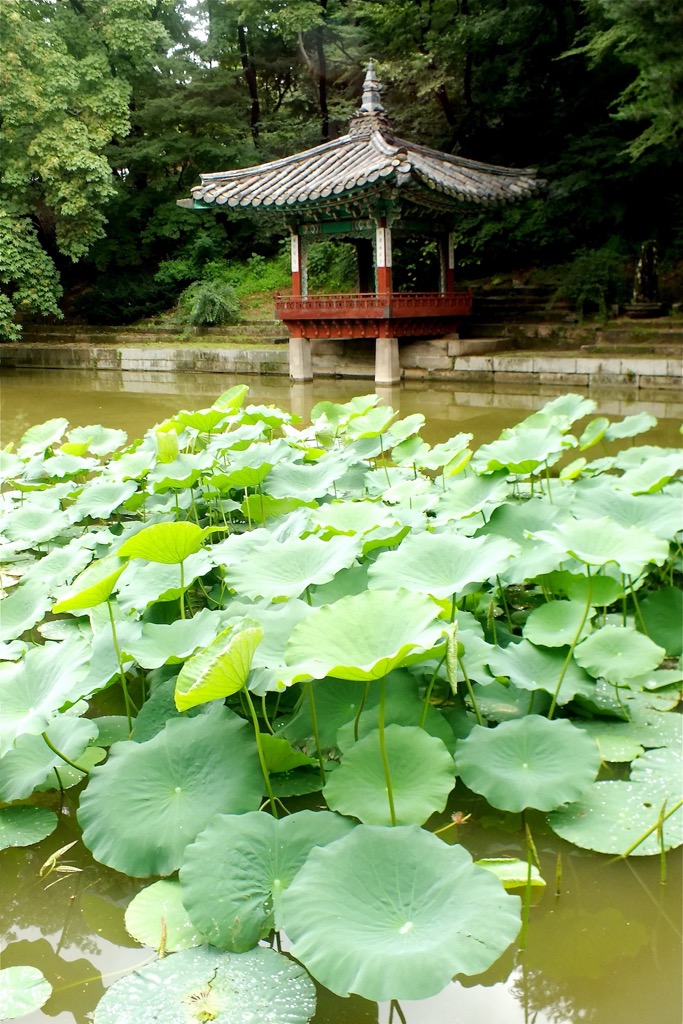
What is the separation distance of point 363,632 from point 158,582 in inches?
39.4

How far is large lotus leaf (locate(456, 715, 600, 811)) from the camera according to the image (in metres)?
1.67

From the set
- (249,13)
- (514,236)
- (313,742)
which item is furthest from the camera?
(249,13)

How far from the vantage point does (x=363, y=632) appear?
1.54 m

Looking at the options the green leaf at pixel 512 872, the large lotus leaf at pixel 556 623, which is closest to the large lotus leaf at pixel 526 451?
the large lotus leaf at pixel 556 623

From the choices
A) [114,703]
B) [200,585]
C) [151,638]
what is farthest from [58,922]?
[200,585]

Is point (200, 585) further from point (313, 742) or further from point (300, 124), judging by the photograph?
point (300, 124)

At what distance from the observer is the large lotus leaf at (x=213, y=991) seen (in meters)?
1.32

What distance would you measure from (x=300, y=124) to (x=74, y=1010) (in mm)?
19507

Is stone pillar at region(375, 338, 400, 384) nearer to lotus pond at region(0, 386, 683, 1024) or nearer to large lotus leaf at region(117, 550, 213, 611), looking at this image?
lotus pond at region(0, 386, 683, 1024)

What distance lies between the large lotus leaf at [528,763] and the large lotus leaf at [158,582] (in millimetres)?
900

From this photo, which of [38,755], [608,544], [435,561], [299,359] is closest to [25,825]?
[38,755]

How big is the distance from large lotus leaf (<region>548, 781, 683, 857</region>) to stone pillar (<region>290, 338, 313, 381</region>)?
35.2 feet

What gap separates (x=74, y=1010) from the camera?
1459mm

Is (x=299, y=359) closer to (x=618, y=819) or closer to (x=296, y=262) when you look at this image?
(x=296, y=262)
